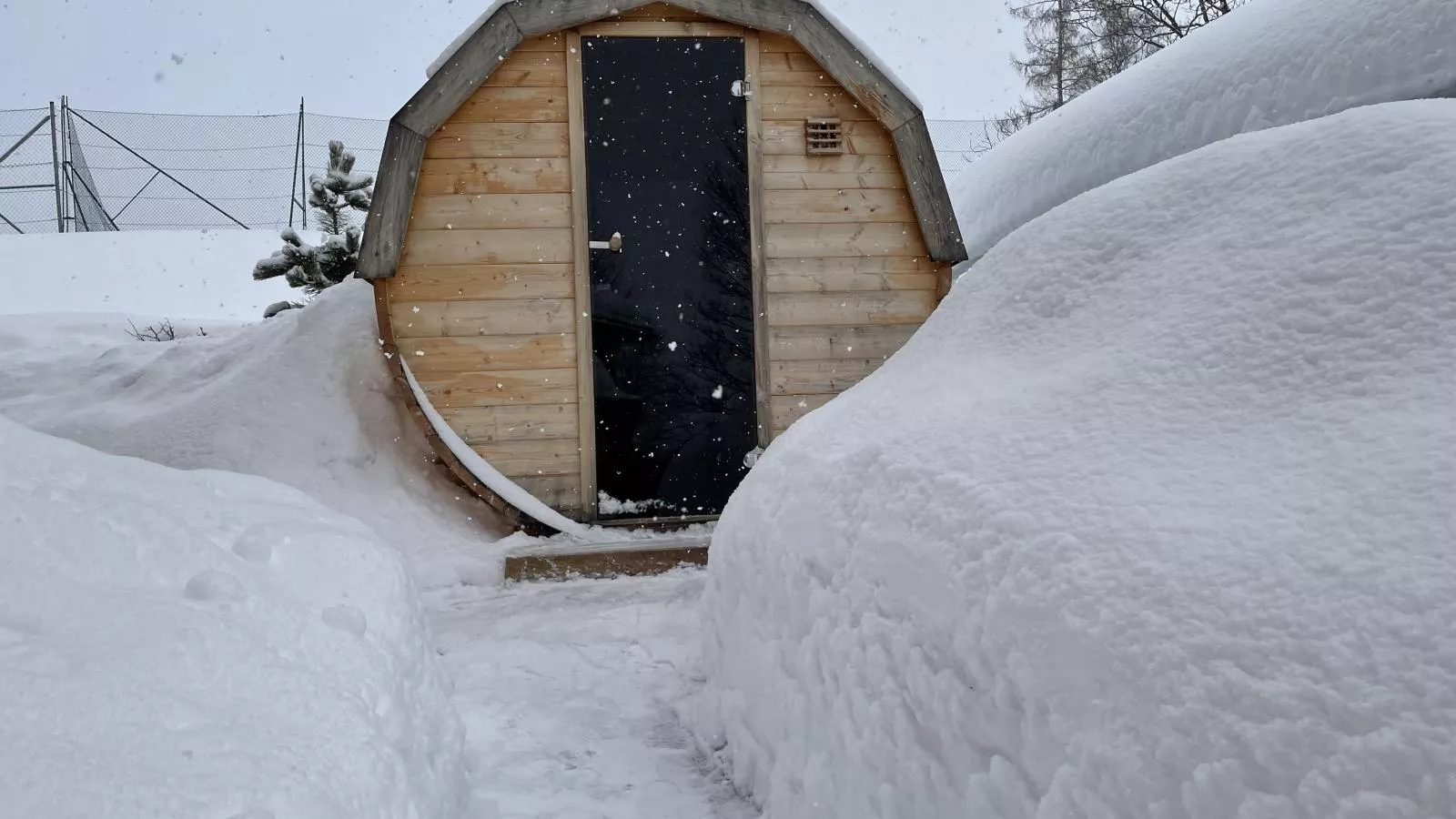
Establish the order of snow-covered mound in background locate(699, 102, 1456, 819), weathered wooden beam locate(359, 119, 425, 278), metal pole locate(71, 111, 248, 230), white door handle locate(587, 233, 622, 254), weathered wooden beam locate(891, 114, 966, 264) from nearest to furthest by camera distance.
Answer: snow-covered mound in background locate(699, 102, 1456, 819) → weathered wooden beam locate(359, 119, 425, 278) → white door handle locate(587, 233, 622, 254) → weathered wooden beam locate(891, 114, 966, 264) → metal pole locate(71, 111, 248, 230)

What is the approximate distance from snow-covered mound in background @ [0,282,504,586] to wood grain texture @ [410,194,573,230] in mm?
1013

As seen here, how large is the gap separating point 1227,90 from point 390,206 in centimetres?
476

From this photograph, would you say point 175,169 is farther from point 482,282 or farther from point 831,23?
point 831,23

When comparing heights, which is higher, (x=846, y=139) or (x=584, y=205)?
(x=846, y=139)

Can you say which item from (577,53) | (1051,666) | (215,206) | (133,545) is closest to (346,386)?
(577,53)

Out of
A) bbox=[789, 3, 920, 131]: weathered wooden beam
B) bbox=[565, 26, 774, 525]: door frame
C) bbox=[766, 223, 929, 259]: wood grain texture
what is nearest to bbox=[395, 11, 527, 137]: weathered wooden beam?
bbox=[565, 26, 774, 525]: door frame

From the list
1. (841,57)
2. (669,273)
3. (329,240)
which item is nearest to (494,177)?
(669,273)

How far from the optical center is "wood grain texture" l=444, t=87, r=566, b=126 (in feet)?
16.5

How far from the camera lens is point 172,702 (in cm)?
116

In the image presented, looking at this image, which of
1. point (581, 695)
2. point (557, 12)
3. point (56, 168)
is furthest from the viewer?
point (56, 168)

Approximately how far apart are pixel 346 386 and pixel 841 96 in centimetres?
340

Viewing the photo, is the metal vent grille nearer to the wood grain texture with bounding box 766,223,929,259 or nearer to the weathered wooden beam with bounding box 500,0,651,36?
the wood grain texture with bounding box 766,223,929,259

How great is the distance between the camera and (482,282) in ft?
16.5

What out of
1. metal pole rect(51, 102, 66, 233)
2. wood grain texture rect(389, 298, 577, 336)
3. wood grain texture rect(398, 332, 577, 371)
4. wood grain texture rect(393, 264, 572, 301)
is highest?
metal pole rect(51, 102, 66, 233)
